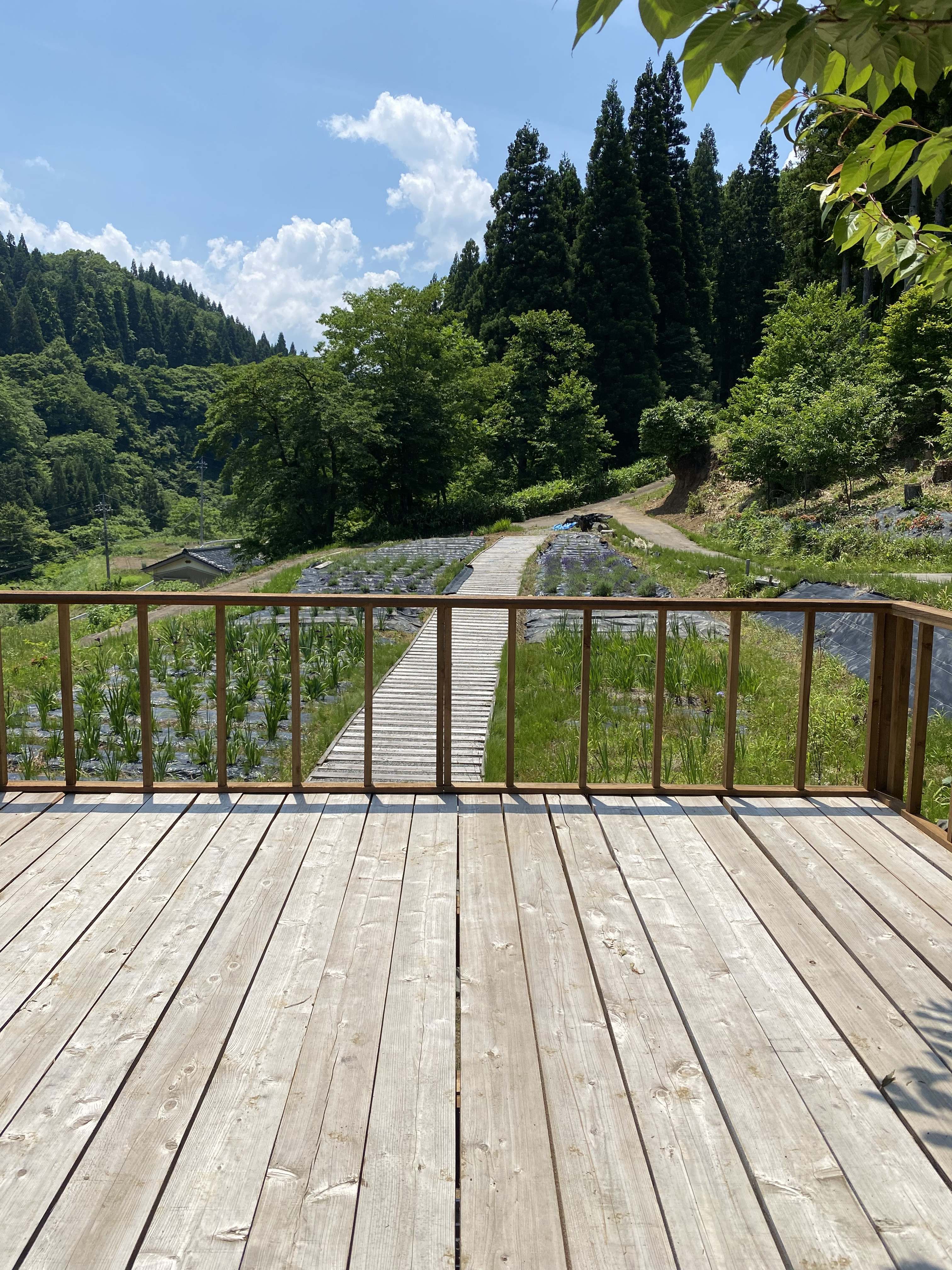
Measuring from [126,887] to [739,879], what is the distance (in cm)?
190

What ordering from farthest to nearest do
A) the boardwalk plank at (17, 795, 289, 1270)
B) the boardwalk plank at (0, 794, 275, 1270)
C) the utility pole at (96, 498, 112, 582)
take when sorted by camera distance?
the utility pole at (96, 498, 112, 582) → the boardwalk plank at (0, 794, 275, 1270) → the boardwalk plank at (17, 795, 289, 1270)

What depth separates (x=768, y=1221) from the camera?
53.2 inches

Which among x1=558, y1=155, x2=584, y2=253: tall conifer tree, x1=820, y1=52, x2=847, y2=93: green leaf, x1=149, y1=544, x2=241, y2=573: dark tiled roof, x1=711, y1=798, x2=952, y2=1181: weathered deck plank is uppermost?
x1=558, y1=155, x2=584, y2=253: tall conifer tree

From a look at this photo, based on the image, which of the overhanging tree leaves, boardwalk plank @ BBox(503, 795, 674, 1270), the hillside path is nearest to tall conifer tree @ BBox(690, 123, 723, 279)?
the hillside path

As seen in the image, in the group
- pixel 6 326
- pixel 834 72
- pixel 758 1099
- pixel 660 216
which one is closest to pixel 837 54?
pixel 834 72

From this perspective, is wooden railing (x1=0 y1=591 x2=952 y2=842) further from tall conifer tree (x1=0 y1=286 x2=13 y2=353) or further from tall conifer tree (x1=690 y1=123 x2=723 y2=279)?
tall conifer tree (x1=0 y1=286 x2=13 y2=353)

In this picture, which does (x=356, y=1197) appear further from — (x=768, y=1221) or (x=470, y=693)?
(x=470, y=693)

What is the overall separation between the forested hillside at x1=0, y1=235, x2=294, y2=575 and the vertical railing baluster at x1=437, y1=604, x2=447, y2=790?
184ft

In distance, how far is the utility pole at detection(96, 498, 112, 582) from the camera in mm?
50062

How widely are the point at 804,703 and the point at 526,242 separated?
A: 3461 centimetres

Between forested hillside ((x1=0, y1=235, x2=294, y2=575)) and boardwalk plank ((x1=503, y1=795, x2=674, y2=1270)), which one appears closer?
boardwalk plank ((x1=503, y1=795, x2=674, y2=1270))

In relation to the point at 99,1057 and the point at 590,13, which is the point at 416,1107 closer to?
the point at 99,1057

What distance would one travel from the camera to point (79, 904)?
2.45 m

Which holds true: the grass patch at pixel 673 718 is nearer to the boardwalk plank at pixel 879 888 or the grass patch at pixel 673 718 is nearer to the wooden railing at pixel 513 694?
the wooden railing at pixel 513 694
